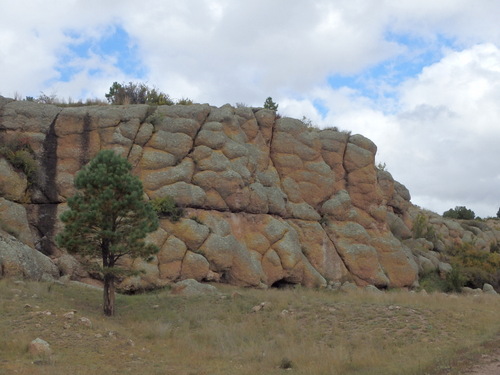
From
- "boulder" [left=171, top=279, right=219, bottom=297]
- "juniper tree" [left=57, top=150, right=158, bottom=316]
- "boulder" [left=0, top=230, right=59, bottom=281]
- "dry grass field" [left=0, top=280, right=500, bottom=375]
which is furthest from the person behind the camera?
"boulder" [left=171, top=279, right=219, bottom=297]

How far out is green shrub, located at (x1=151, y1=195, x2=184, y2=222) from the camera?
94.5ft

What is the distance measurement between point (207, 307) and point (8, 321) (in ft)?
26.7

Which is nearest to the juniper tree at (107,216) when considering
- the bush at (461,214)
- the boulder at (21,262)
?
the boulder at (21,262)

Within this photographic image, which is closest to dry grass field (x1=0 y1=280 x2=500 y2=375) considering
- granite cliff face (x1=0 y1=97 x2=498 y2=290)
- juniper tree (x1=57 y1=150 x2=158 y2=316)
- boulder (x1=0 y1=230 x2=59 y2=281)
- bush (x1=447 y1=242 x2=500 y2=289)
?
boulder (x1=0 y1=230 x2=59 y2=281)

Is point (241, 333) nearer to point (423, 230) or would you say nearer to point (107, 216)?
point (107, 216)

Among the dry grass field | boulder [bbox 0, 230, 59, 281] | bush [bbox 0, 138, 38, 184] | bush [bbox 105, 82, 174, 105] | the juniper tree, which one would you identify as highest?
bush [bbox 105, 82, 174, 105]

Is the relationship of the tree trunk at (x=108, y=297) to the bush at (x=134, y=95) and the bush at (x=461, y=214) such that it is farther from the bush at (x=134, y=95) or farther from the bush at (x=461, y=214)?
the bush at (x=461, y=214)

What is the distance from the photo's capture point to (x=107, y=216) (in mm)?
20641

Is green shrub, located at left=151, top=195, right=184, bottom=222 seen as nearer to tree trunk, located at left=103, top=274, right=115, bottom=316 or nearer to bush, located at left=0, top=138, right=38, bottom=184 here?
bush, located at left=0, top=138, right=38, bottom=184

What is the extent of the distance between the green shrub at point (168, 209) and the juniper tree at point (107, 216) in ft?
24.6

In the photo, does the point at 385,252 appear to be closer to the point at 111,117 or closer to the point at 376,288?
the point at 376,288

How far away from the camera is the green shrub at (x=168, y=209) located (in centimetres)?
2881

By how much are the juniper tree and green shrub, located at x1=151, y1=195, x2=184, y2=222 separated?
24.6ft

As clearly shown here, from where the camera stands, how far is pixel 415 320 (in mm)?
19484
